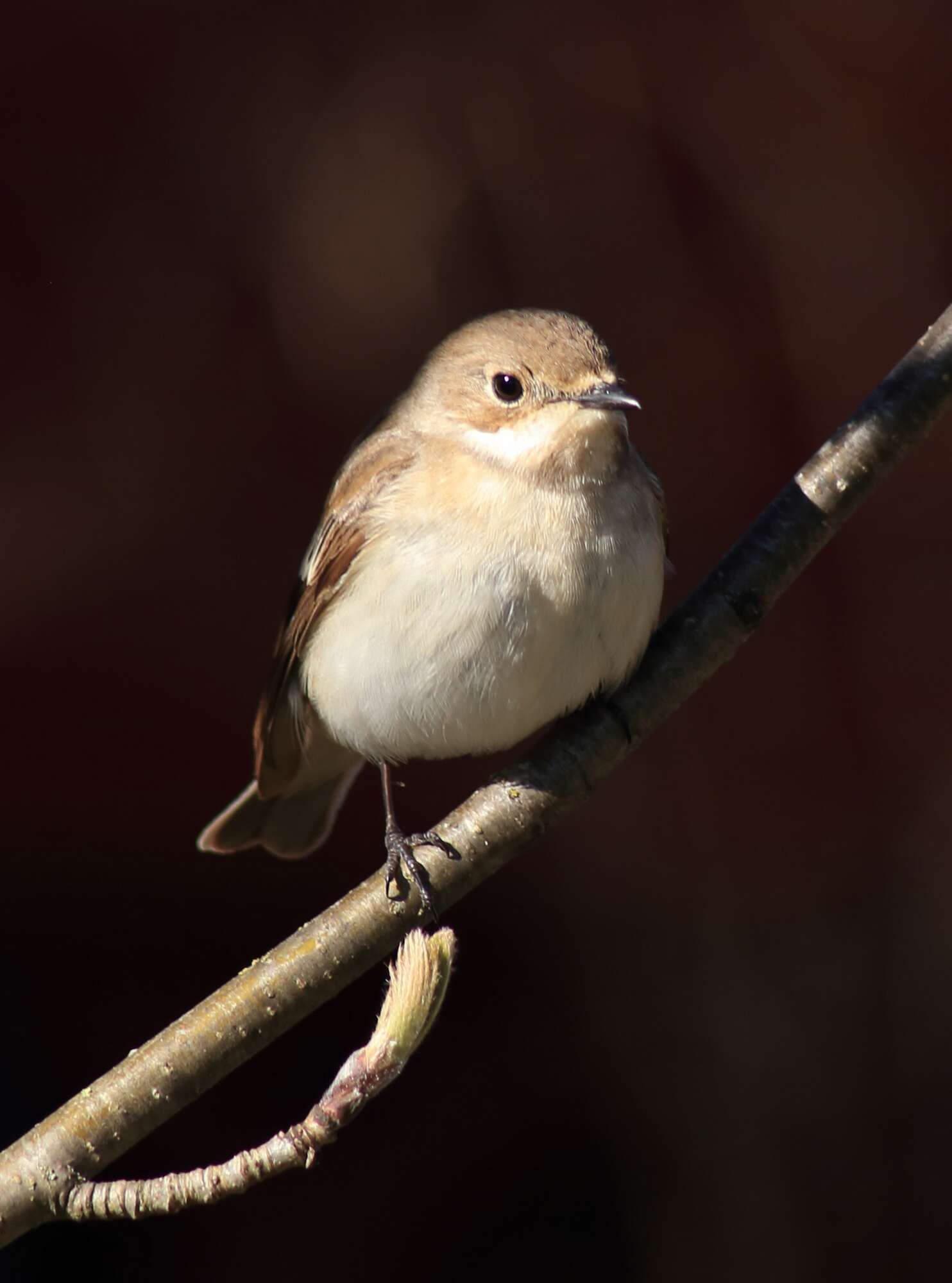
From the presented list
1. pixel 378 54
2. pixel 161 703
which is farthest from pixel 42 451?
pixel 378 54

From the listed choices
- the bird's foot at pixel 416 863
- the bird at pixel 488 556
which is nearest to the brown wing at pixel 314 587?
the bird at pixel 488 556

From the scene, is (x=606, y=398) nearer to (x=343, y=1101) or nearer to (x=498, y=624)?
(x=498, y=624)

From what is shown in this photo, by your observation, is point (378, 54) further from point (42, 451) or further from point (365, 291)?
point (42, 451)

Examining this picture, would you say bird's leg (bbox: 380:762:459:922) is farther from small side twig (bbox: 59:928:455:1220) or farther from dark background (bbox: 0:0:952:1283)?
dark background (bbox: 0:0:952:1283)

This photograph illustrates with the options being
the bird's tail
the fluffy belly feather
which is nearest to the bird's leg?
the fluffy belly feather

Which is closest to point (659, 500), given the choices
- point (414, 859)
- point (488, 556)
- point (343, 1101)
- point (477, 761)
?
point (488, 556)

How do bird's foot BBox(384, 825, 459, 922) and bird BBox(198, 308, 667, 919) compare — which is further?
bird BBox(198, 308, 667, 919)
